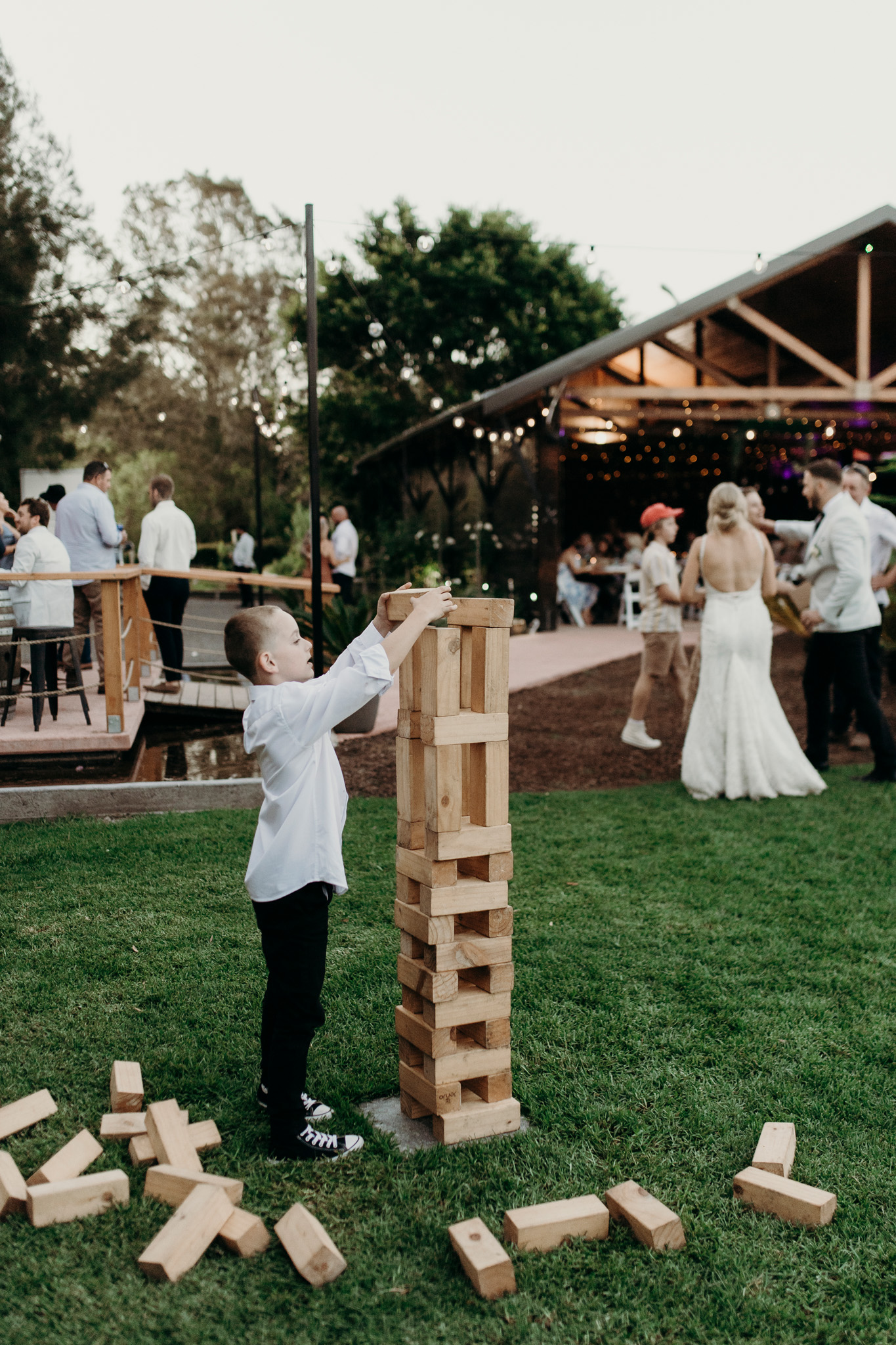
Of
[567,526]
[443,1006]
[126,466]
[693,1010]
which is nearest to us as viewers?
[443,1006]

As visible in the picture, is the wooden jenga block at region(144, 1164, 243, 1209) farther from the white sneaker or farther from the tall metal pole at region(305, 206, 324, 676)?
the white sneaker

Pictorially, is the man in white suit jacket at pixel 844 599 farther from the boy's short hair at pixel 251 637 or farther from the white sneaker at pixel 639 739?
the boy's short hair at pixel 251 637

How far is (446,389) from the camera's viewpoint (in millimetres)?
27797

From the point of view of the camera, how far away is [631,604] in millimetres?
17453

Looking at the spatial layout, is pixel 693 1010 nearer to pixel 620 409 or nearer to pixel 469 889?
pixel 469 889

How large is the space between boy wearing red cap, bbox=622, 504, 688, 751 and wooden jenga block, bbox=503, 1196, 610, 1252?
17.8ft

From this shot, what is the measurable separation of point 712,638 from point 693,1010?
3330 millimetres

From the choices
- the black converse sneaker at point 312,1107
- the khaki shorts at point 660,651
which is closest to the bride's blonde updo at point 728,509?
the khaki shorts at point 660,651

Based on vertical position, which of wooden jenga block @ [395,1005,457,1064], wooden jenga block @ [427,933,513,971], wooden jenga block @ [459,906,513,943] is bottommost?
wooden jenga block @ [395,1005,457,1064]

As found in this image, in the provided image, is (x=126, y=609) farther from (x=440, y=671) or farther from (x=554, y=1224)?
(x=554, y=1224)

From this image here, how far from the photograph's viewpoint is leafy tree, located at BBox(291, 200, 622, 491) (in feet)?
88.8

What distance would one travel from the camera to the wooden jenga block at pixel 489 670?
8.74 feet

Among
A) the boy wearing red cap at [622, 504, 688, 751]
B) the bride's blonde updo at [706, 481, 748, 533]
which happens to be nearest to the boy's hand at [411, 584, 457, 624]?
the bride's blonde updo at [706, 481, 748, 533]

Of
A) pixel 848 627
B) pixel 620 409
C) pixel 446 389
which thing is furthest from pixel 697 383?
pixel 446 389
